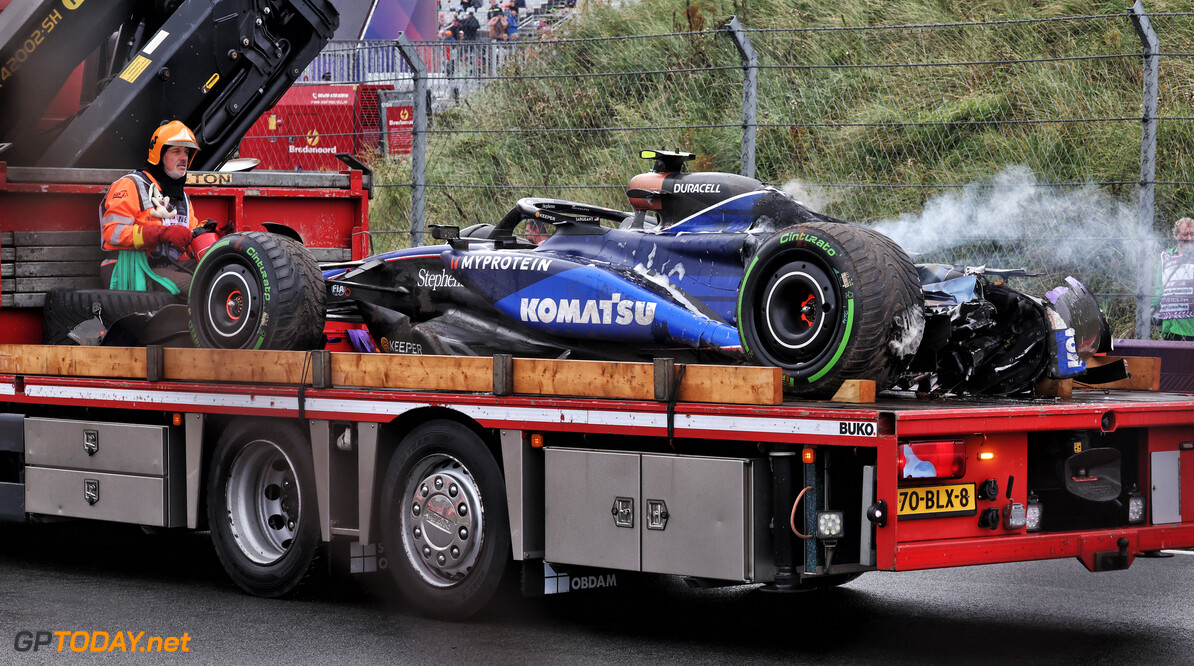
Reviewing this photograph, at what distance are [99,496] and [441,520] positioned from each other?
2566 mm

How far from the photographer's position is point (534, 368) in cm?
701

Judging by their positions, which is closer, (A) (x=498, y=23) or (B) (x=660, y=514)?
(B) (x=660, y=514)

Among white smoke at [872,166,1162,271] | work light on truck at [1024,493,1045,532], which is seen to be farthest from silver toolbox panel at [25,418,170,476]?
white smoke at [872,166,1162,271]

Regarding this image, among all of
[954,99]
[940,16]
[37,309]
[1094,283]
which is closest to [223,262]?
[37,309]

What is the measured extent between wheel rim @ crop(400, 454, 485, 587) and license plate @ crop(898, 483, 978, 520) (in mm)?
2088

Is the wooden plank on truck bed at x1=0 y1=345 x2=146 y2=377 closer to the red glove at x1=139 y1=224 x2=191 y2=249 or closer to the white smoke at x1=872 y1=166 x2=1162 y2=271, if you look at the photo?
the red glove at x1=139 y1=224 x2=191 y2=249

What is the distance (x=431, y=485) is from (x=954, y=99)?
9556mm

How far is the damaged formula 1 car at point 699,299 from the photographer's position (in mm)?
6617

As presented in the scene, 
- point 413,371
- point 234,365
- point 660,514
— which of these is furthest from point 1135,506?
point 234,365

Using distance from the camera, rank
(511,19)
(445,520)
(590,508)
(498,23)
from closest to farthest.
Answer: (590,508) → (445,520) → (498,23) → (511,19)

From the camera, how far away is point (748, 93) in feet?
40.7

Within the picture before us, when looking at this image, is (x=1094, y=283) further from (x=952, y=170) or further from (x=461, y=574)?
(x=461, y=574)

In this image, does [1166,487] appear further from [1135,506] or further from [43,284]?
[43,284]

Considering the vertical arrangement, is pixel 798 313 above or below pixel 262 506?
above
